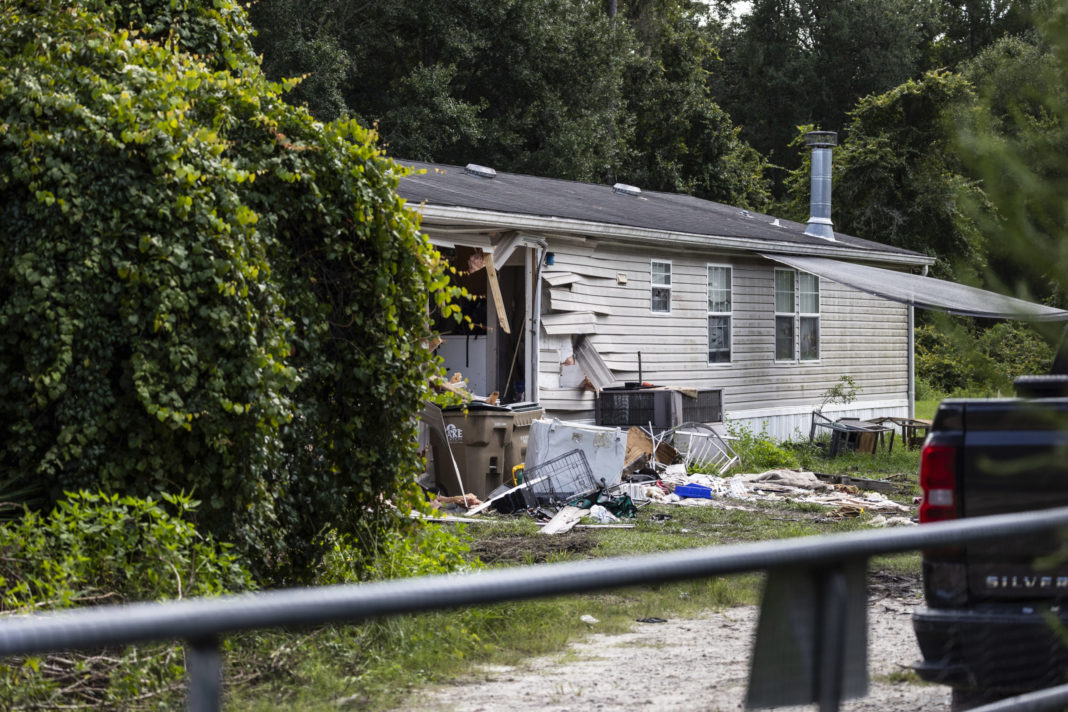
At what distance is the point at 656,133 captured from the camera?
123 ft

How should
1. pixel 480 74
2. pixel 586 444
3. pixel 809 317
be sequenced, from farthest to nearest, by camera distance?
pixel 480 74
pixel 809 317
pixel 586 444

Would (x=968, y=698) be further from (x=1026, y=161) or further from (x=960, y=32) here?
(x=960, y=32)

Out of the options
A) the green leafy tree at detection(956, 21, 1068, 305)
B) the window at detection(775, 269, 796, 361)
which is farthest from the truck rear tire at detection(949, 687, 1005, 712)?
the window at detection(775, 269, 796, 361)

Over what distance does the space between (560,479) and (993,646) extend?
989cm

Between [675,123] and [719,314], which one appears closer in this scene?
[719,314]

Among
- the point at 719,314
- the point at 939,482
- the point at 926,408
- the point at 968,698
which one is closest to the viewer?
the point at 968,698

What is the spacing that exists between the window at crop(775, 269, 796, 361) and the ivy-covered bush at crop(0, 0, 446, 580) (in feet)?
46.5

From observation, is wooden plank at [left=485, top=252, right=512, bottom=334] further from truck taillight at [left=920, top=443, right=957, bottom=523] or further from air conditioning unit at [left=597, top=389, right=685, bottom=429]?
truck taillight at [left=920, top=443, right=957, bottom=523]

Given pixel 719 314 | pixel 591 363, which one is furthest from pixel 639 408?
pixel 719 314

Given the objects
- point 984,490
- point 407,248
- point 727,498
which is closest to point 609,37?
point 727,498

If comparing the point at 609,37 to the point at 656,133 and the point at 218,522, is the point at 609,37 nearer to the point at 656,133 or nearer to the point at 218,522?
the point at 656,133

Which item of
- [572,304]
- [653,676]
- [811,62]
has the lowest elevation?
[653,676]

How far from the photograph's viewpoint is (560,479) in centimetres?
1238

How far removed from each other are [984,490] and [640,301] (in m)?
12.8
